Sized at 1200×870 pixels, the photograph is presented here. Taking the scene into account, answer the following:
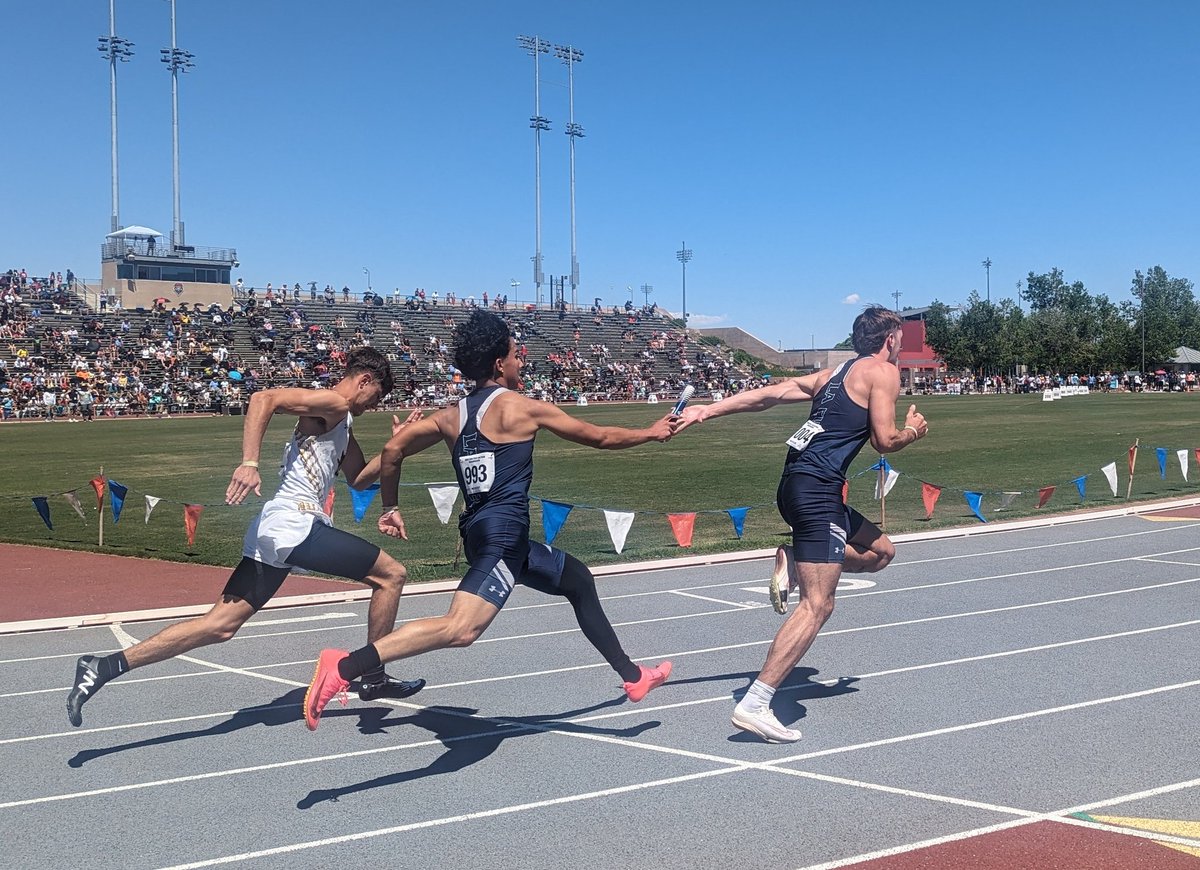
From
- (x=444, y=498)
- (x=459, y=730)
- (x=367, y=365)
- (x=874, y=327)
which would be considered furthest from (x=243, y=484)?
(x=444, y=498)

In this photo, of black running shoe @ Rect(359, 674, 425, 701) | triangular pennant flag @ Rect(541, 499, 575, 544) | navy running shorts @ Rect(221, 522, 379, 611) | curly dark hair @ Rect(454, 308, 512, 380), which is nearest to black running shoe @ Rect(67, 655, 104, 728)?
navy running shorts @ Rect(221, 522, 379, 611)

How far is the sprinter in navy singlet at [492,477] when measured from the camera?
197 inches

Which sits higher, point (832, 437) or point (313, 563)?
point (832, 437)

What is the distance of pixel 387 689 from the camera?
242 inches

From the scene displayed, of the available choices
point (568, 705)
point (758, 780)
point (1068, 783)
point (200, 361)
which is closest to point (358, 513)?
point (568, 705)

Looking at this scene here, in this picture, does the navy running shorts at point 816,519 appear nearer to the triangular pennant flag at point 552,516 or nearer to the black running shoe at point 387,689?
the black running shoe at point 387,689

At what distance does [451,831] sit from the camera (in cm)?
437

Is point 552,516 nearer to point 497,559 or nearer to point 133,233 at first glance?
point 497,559

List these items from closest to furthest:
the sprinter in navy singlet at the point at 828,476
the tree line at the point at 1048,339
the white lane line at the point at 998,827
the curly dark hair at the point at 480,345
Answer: the white lane line at the point at 998,827 → the curly dark hair at the point at 480,345 → the sprinter in navy singlet at the point at 828,476 → the tree line at the point at 1048,339

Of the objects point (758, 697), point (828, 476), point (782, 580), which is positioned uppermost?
point (828, 476)

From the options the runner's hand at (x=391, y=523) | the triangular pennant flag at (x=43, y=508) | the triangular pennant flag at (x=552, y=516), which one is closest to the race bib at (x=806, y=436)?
the runner's hand at (x=391, y=523)

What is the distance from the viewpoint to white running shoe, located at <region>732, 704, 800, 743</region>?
17.6ft

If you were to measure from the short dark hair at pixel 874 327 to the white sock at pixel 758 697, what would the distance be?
1810 mm

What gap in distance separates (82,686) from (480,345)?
255cm
